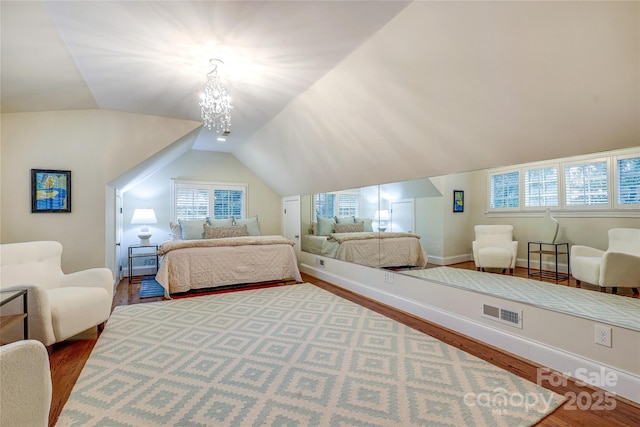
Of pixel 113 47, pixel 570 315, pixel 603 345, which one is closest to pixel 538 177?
pixel 570 315

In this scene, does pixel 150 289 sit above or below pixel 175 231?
below

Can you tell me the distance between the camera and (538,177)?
219 centimetres

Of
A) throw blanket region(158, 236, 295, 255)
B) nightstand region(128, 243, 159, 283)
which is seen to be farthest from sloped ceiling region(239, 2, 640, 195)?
nightstand region(128, 243, 159, 283)

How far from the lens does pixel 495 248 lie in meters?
2.57

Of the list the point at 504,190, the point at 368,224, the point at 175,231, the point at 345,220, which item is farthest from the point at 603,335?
the point at 175,231

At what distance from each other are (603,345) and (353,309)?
2.04 m

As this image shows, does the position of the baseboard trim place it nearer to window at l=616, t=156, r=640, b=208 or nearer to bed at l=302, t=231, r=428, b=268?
bed at l=302, t=231, r=428, b=268

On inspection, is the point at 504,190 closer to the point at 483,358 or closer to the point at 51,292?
the point at 483,358

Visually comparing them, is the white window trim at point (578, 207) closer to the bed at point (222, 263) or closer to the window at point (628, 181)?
the window at point (628, 181)

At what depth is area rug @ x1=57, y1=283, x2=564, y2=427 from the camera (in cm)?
154

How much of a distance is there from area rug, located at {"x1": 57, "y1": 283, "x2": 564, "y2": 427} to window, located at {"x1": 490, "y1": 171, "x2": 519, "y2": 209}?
1.27 m

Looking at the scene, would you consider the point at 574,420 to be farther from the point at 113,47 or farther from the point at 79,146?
the point at 79,146

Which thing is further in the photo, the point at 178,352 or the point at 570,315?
the point at 178,352

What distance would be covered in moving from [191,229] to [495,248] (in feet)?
15.2
